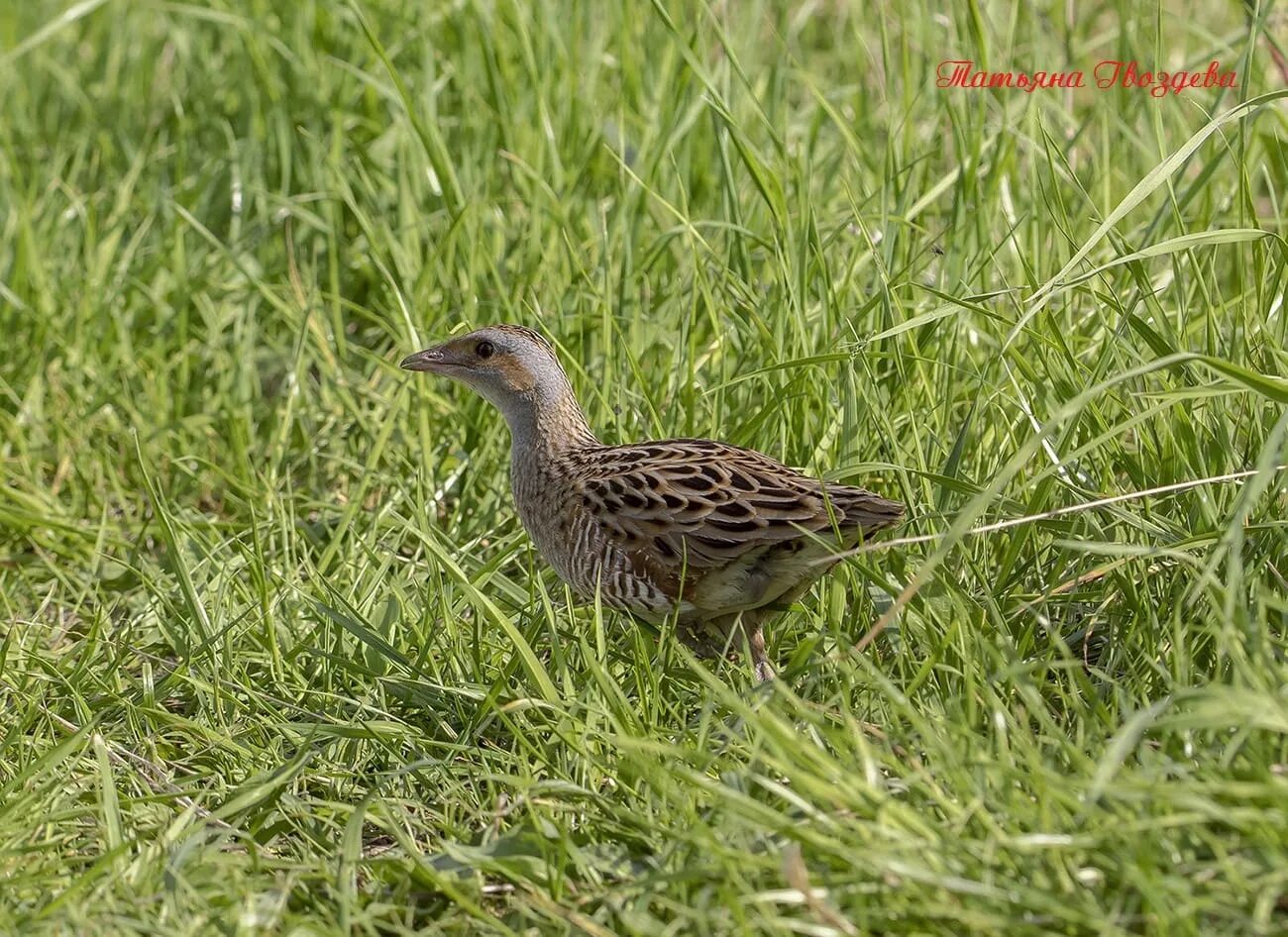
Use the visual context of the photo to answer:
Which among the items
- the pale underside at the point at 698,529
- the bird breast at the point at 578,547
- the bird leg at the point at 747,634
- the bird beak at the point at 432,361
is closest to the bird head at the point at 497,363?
the bird beak at the point at 432,361

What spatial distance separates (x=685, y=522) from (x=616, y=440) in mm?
1042

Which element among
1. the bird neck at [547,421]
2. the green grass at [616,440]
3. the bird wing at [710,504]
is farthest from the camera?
the bird neck at [547,421]

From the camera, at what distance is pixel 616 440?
16.3ft

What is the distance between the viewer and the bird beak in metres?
4.68

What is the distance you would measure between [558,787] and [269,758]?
2.87 ft

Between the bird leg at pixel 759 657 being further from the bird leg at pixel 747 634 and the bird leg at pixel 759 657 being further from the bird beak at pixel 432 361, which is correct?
the bird beak at pixel 432 361

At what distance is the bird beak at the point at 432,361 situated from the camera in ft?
15.4

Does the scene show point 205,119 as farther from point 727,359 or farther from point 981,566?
point 981,566

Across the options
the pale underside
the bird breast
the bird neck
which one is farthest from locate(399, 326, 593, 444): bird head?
the pale underside

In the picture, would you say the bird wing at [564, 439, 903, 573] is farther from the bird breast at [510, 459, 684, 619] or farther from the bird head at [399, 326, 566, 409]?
the bird head at [399, 326, 566, 409]

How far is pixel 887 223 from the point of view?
4574mm

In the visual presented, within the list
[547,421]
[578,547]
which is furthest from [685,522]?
[547,421]

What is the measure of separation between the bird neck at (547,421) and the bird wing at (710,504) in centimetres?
29

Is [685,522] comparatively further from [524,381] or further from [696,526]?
[524,381]
